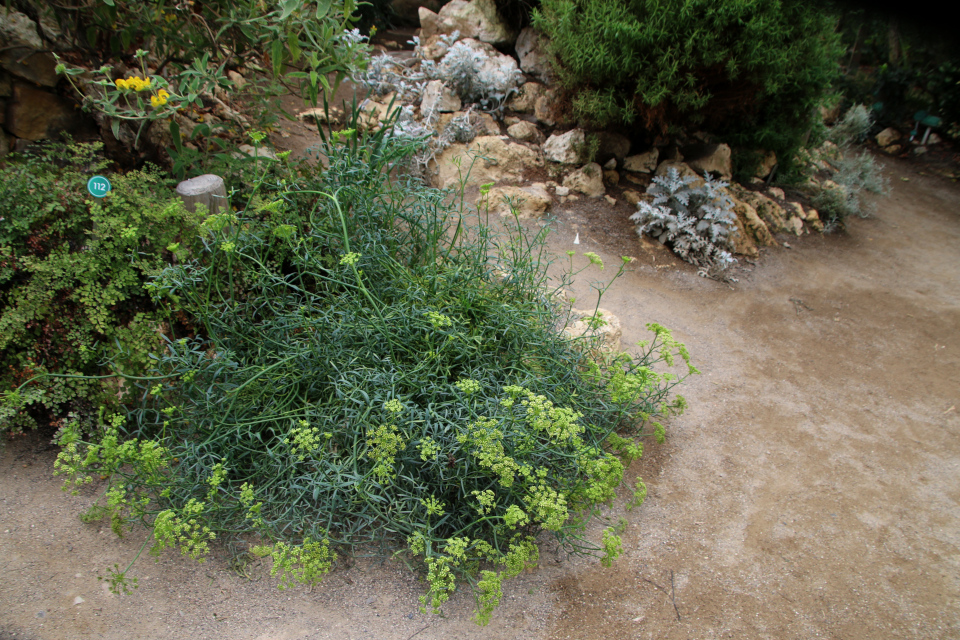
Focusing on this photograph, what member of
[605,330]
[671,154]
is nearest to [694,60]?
[671,154]

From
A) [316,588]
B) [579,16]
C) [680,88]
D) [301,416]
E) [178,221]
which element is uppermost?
[579,16]

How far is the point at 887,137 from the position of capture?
7.99m

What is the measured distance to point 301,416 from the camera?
239cm

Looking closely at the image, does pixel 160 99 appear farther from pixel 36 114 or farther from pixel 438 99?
pixel 438 99

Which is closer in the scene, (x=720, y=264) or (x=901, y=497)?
(x=901, y=497)

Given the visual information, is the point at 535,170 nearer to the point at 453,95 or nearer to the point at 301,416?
the point at 453,95

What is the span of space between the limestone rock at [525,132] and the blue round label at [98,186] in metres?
4.19

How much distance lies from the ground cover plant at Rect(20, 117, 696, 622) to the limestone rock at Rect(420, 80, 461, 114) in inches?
122

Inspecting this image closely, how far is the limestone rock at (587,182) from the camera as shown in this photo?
5652mm

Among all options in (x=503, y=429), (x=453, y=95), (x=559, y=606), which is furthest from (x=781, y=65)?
(x=559, y=606)

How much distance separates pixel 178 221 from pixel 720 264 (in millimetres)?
4140

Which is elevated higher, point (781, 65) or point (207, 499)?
point (781, 65)

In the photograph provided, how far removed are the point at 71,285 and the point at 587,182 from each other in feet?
14.6

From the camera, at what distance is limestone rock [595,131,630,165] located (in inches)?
231
